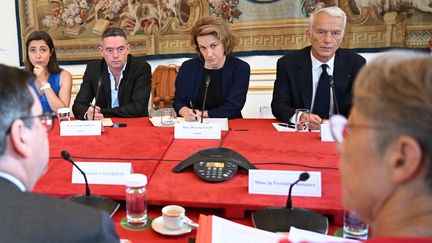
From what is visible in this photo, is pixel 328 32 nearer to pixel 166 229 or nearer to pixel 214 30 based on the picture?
pixel 214 30

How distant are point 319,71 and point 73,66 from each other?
263 cm

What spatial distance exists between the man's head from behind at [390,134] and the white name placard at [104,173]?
810mm

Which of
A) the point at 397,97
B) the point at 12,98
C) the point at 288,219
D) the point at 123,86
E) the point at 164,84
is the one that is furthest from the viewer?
the point at 164,84

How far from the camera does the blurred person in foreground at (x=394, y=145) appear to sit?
527 mm

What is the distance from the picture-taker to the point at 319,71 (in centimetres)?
253

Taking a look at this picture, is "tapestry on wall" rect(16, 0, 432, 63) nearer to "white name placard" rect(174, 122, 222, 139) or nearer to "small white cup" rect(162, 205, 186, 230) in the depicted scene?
"white name placard" rect(174, 122, 222, 139)

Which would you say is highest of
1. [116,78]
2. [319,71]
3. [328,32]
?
[328,32]

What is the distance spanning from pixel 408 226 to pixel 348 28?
318 cm

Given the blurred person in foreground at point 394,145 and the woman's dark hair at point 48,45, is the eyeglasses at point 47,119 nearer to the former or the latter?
the blurred person in foreground at point 394,145

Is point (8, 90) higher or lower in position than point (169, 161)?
higher

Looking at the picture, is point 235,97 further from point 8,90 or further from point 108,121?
point 8,90

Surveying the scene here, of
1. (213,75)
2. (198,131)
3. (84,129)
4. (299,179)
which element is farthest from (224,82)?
(299,179)

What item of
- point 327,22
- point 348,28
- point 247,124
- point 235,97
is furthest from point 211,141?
point 348,28

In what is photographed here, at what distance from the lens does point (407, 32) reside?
11.0 feet
